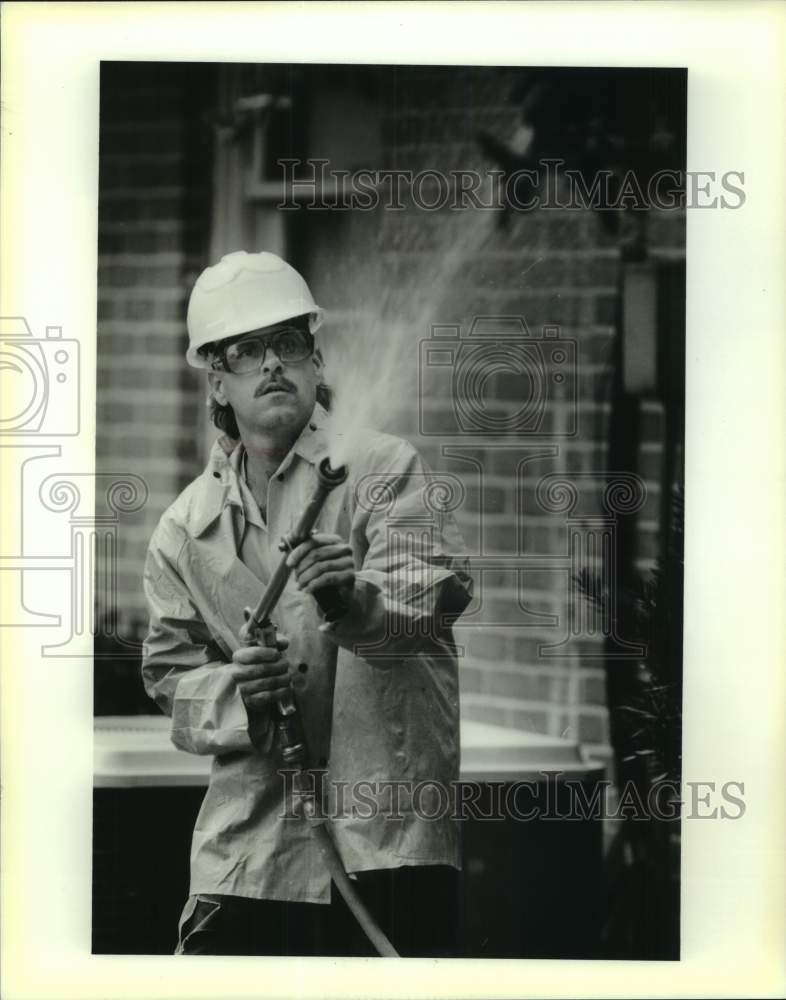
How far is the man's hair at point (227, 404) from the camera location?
8.80 ft

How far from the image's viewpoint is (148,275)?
107 inches

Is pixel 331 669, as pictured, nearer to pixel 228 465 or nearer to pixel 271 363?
pixel 228 465

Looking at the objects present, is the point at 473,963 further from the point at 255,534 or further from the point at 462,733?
the point at 255,534

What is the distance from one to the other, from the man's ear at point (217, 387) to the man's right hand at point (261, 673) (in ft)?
1.95

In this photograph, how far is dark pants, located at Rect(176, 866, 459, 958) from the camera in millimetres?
2674

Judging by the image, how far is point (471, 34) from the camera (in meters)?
2.74

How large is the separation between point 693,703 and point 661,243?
3.72 feet

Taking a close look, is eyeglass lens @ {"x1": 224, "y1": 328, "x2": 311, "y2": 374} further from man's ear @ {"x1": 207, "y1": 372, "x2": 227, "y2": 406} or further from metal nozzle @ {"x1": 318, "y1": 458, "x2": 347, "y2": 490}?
metal nozzle @ {"x1": 318, "y1": 458, "x2": 347, "y2": 490}

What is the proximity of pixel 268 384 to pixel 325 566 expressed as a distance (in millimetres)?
465

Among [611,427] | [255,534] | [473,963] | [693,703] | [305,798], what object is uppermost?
[611,427]

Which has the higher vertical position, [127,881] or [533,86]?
[533,86]

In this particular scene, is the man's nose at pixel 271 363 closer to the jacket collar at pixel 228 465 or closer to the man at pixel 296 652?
the man at pixel 296 652

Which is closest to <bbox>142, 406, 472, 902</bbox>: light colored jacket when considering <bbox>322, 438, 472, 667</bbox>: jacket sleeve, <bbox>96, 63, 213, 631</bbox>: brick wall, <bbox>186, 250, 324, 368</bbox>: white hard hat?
<bbox>322, 438, 472, 667</bbox>: jacket sleeve

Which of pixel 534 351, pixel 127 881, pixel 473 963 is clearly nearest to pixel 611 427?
pixel 534 351
